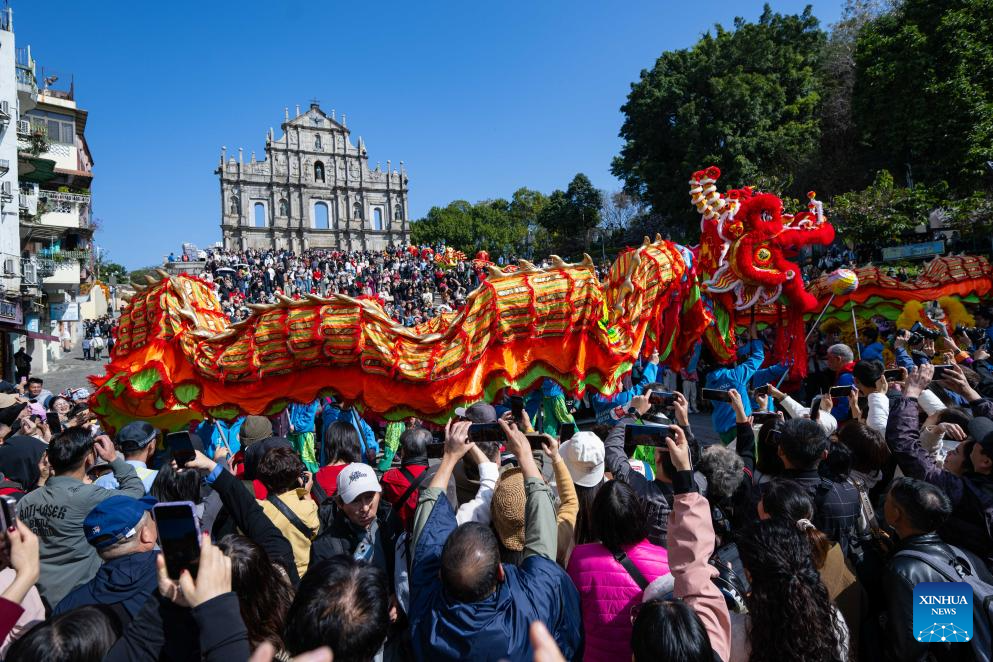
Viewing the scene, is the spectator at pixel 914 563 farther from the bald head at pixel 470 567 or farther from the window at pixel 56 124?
the window at pixel 56 124

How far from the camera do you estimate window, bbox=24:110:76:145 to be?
2386cm

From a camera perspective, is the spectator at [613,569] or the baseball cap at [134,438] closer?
the spectator at [613,569]

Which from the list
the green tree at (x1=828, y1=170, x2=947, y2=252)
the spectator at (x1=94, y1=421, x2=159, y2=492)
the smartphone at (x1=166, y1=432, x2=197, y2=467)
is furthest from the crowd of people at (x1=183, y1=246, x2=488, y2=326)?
the smartphone at (x1=166, y1=432, x2=197, y2=467)

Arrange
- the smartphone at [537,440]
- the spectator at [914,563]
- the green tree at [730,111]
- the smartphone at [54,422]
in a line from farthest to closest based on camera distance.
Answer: the green tree at [730,111]
the smartphone at [54,422]
the smartphone at [537,440]
the spectator at [914,563]

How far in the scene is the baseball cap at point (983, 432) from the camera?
254 centimetres

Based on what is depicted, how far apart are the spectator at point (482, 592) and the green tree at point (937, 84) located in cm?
1451

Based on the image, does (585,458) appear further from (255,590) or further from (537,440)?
(255,590)

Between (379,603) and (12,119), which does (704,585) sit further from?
(12,119)

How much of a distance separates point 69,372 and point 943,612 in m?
23.4

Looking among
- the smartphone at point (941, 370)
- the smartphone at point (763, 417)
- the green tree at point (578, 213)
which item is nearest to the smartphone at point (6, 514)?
the smartphone at point (763, 417)

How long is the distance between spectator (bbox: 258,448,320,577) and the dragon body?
92.0 inches

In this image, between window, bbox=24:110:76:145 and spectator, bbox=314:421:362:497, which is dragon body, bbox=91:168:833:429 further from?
window, bbox=24:110:76:145

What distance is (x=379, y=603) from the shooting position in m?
1.64

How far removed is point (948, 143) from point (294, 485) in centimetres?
1644
